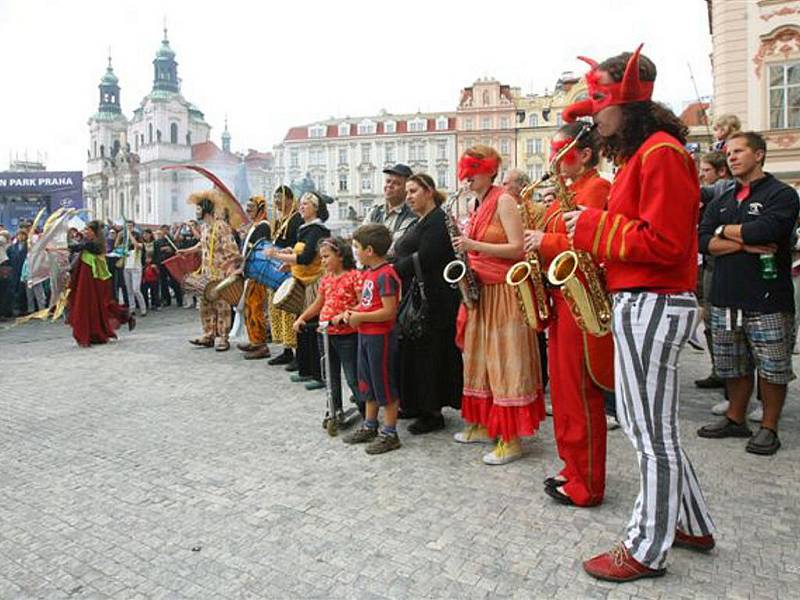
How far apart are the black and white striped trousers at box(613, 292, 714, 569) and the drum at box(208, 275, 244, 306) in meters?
6.44

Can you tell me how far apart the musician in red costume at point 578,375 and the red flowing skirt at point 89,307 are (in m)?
8.16

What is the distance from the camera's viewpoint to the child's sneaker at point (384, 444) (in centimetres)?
450

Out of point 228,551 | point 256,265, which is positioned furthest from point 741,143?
point 256,265

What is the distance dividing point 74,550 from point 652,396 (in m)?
2.79

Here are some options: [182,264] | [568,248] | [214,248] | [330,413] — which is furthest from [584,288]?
[182,264]

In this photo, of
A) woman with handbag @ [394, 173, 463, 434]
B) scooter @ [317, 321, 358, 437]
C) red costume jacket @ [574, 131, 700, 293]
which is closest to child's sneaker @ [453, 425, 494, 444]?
woman with handbag @ [394, 173, 463, 434]

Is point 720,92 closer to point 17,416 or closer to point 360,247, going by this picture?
point 360,247

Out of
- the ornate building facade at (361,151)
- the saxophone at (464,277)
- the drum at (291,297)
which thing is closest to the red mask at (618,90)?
the saxophone at (464,277)

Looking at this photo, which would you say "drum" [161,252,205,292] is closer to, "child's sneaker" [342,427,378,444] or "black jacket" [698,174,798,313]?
"child's sneaker" [342,427,378,444]

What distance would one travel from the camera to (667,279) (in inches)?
101

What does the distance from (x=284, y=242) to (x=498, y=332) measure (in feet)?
13.5

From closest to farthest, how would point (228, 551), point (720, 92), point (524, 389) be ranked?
point (228, 551) → point (524, 389) → point (720, 92)

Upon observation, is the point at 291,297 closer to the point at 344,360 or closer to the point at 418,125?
the point at 344,360

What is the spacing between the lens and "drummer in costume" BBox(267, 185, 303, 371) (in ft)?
24.8
